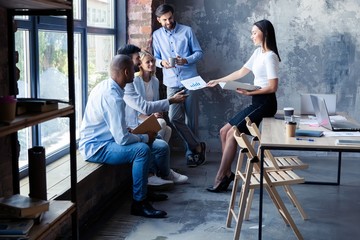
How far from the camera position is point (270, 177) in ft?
14.3

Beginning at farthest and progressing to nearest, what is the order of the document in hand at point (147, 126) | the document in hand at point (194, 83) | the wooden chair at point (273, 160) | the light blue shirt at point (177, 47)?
the light blue shirt at point (177, 47) → the document in hand at point (194, 83) → the document in hand at point (147, 126) → the wooden chair at point (273, 160)

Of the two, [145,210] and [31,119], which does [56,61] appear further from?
[31,119]

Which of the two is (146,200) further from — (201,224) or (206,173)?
(206,173)

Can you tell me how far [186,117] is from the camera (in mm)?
7004

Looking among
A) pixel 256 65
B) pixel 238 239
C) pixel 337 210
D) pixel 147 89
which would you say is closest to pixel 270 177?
pixel 238 239

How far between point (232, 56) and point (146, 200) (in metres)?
3.15

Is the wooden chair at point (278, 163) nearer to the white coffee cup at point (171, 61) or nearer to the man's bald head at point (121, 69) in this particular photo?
the man's bald head at point (121, 69)

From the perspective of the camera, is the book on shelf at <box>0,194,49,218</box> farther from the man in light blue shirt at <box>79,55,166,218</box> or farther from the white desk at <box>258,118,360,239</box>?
the man in light blue shirt at <box>79,55,166,218</box>

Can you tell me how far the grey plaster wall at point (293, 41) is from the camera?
23.3ft

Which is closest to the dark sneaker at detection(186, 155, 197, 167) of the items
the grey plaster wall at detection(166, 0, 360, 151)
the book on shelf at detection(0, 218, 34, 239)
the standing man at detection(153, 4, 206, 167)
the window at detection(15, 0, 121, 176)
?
the standing man at detection(153, 4, 206, 167)

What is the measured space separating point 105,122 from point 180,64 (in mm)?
2066

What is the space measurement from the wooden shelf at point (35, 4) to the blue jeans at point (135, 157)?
1.93 metres

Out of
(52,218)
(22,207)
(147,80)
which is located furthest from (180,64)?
(22,207)

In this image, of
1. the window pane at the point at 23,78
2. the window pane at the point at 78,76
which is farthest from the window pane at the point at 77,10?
the window pane at the point at 23,78
